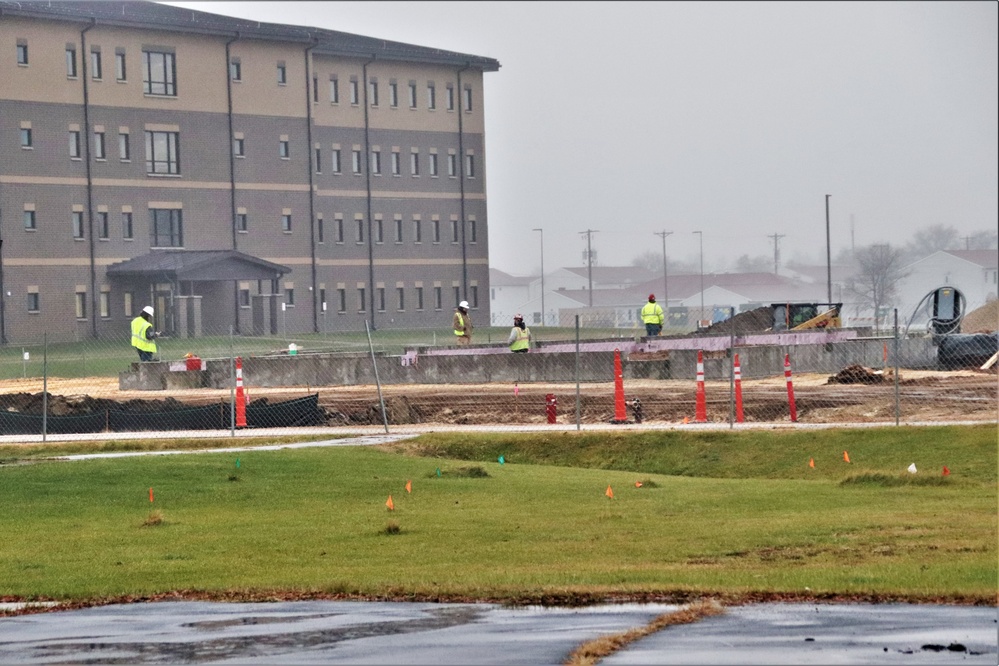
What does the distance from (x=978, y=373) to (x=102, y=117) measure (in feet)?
153

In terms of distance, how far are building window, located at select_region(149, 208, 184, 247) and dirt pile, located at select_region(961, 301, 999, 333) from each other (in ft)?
122

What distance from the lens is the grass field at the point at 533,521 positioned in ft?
44.2

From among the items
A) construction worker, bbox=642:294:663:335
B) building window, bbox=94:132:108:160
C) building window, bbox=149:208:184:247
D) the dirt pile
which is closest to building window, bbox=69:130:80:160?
building window, bbox=94:132:108:160

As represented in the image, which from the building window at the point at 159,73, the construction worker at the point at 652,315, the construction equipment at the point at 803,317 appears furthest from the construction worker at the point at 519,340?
the building window at the point at 159,73

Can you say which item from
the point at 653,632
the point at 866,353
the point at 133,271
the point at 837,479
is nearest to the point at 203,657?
the point at 653,632

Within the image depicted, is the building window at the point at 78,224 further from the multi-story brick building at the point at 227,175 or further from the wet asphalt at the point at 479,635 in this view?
the wet asphalt at the point at 479,635

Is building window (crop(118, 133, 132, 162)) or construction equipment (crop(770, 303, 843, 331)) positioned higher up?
building window (crop(118, 133, 132, 162))

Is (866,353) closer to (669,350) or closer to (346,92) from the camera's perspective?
(669,350)

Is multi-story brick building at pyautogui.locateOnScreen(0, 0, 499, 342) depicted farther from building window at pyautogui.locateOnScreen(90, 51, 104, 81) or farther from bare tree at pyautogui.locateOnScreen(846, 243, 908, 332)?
bare tree at pyautogui.locateOnScreen(846, 243, 908, 332)

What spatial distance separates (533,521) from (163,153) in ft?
194

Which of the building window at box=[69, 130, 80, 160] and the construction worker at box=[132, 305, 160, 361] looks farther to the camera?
the building window at box=[69, 130, 80, 160]

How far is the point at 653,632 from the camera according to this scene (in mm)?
10953

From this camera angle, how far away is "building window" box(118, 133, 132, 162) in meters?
71.6

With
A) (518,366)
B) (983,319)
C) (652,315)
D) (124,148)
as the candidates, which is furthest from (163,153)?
(983,319)
